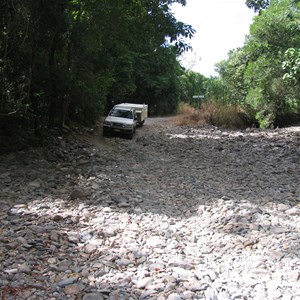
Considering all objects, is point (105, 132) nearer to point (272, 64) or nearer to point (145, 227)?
point (272, 64)

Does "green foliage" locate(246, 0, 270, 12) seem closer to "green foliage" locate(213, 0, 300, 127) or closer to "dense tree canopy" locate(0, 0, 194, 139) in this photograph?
"green foliage" locate(213, 0, 300, 127)

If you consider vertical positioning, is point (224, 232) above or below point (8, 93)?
below

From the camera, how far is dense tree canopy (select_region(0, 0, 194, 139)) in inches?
395

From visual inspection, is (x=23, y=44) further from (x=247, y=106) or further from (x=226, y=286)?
(x=247, y=106)

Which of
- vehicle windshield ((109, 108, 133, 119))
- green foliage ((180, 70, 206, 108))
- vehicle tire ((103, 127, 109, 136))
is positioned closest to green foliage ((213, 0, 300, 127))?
vehicle windshield ((109, 108, 133, 119))

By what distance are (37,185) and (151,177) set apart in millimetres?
3137

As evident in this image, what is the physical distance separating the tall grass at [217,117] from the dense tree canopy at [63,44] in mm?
10036

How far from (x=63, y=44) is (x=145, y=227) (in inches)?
361

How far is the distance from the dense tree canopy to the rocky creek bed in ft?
6.45

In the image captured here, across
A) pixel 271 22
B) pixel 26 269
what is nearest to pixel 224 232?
pixel 26 269

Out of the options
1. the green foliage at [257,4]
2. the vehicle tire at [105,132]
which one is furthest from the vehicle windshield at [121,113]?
the green foliage at [257,4]

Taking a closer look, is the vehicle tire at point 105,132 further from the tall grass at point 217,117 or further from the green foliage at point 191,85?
the green foliage at point 191,85

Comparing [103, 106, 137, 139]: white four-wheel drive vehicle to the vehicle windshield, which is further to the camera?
the vehicle windshield

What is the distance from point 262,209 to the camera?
7.15 meters
